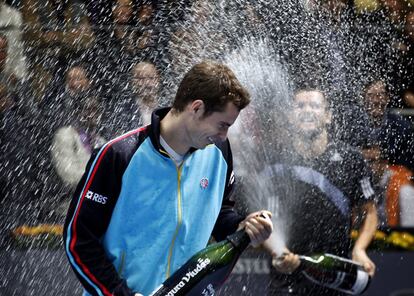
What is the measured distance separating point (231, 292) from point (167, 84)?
1598 mm

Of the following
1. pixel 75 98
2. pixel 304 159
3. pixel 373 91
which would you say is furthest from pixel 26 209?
pixel 373 91

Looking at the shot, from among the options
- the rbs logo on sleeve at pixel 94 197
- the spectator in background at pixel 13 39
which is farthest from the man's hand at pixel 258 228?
the spectator in background at pixel 13 39

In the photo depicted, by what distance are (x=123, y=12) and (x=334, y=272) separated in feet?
9.53

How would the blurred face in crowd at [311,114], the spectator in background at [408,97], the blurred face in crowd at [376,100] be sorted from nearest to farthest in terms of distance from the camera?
1. the blurred face in crowd at [311,114]
2. the blurred face in crowd at [376,100]
3. the spectator in background at [408,97]

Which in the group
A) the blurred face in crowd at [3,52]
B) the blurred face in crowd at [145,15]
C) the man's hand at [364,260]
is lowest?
the blurred face in crowd at [3,52]

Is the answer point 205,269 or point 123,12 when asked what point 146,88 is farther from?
point 205,269

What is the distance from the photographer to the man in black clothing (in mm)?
6168

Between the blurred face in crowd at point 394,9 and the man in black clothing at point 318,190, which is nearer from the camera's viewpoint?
the man in black clothing at point 318,190

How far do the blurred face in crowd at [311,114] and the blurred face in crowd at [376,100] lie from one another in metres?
0.70

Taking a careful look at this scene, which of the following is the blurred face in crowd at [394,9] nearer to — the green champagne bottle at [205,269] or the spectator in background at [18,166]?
the spectator in background at [18,166]

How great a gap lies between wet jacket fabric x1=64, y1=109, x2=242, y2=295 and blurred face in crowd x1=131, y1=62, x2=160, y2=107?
92.0 inches

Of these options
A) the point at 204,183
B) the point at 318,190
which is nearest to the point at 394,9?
the point at 318,190

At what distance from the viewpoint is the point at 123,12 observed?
25.5 ft

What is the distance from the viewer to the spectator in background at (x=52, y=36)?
299 inches
